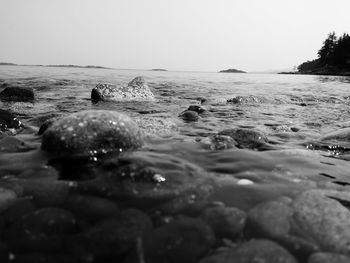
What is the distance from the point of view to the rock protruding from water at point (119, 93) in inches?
455

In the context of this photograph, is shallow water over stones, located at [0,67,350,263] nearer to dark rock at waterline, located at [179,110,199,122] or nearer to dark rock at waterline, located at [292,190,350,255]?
dark rock at waterline, located at [292,190,350,255]

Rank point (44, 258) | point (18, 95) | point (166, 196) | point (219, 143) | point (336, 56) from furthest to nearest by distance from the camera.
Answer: point (336, 56)
point (18, 95)
point (219, 143)
point (166, 196)
point (44, 258)

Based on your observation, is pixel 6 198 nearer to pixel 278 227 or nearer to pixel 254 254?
pixel 254 254

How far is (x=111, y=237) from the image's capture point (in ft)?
7.54

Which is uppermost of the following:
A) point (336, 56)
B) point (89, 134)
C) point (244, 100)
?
point (336, 56)

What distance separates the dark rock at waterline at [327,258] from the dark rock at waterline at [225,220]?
21.3 inches

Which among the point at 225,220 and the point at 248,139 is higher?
the point at 248,139

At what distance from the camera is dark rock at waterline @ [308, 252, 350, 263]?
7.28 ft

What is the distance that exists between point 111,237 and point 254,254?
996 mm

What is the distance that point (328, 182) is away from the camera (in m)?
3.66

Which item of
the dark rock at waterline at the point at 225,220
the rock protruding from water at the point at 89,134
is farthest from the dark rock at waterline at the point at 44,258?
the rock protruding from water at the point at 89,134

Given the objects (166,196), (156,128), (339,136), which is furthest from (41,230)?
(339,136)

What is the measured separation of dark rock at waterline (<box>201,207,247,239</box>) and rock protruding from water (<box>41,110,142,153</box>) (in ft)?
6.52

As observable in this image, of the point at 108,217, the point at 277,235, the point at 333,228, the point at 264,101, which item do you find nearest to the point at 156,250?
the point at 108,217
